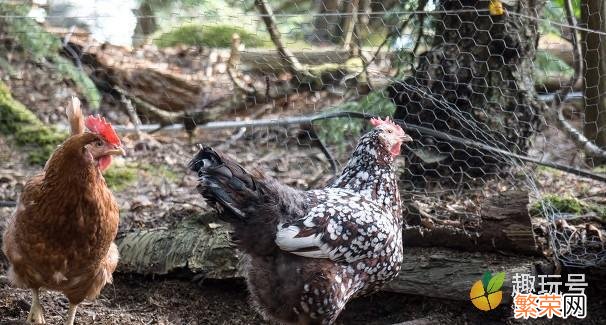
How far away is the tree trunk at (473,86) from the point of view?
4297mm

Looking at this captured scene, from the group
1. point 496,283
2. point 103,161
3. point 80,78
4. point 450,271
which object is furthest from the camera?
point 80,78

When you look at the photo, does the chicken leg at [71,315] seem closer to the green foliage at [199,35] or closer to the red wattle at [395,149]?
the red wattle at [395,149]

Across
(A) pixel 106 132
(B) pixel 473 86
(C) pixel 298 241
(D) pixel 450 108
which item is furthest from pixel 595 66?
(A) pixel 106 132

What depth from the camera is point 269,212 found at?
3.05 m

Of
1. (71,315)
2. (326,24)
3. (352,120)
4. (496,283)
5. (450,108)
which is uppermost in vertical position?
(326,24)

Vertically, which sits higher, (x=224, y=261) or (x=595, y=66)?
(x=595, y=66)

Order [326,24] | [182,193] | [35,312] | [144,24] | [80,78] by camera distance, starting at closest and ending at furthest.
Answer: [35,312], [182,193], [80,78], [326,24], [144,24]

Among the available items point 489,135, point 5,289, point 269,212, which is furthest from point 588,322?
point 5,289

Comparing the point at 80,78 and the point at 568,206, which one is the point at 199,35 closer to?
the point at 80,78

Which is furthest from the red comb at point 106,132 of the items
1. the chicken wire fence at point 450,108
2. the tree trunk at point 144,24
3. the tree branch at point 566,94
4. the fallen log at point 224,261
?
the tree trunk at point 144,24

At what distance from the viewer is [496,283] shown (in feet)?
11.3

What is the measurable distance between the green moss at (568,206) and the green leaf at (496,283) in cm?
73

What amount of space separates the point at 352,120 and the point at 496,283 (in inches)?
75.8

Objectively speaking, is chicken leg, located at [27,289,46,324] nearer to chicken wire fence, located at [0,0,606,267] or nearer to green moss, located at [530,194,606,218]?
chicken wire fence, located at [0,0,606,267]
